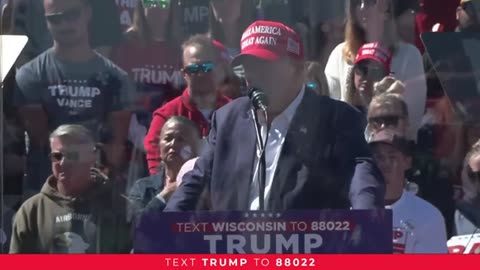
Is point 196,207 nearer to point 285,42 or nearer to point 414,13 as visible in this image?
point 285,42

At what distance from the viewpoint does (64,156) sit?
154 inches

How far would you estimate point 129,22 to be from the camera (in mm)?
3852

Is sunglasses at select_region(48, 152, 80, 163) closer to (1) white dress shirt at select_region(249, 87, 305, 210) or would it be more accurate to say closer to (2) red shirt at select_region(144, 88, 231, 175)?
(2) red shirt at select_region(144, 88, 231, 175)

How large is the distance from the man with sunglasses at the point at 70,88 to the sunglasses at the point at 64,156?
4 centimetres

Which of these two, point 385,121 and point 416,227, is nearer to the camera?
point 385,121

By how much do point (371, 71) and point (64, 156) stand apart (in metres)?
1.31

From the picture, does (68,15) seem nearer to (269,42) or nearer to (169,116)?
(169,116)

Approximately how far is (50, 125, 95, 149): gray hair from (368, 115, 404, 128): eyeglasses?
115cm

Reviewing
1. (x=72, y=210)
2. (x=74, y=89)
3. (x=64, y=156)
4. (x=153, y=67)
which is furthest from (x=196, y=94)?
(x=72, y=210)

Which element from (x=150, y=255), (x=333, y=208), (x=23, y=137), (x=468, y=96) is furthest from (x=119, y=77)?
(x=468, y=96)

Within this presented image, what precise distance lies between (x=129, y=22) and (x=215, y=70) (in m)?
0.40

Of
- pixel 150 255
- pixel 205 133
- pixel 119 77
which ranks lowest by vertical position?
pixel 150 255

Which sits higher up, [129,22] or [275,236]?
[129,22]

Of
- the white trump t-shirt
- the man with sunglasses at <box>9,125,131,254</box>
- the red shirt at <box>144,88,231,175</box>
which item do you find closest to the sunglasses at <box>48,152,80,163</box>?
the man with sunglasses at <box>9,125,131,254</box>
